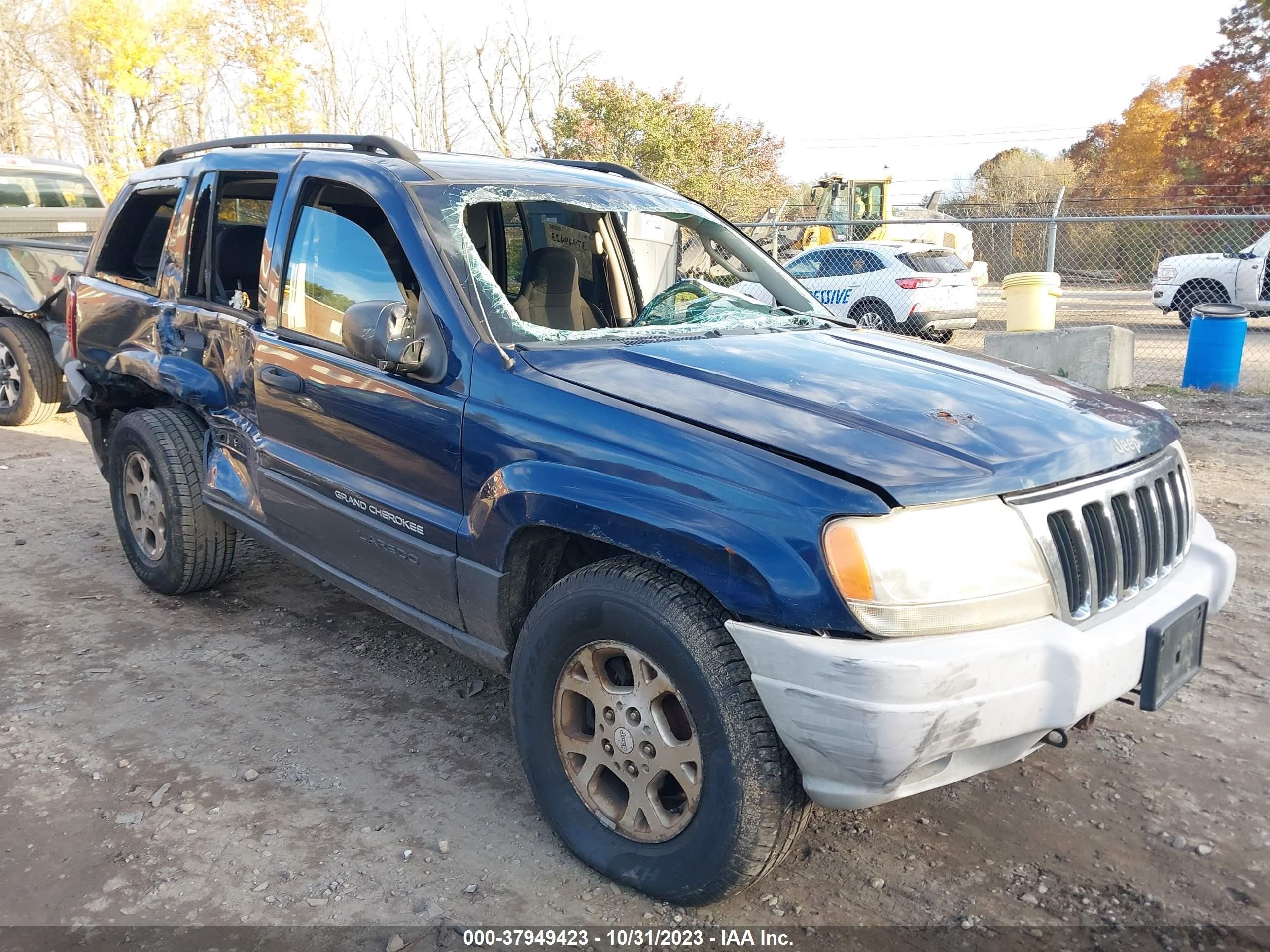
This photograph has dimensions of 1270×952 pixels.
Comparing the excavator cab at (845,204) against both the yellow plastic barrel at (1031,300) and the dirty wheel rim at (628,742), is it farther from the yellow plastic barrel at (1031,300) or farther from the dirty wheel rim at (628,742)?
the dirty wheel rim at (628,742)

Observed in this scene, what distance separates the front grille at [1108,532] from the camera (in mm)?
2176

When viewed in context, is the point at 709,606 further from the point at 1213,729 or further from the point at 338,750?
the point at 1213,729

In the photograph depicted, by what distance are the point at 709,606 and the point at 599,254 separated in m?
2.23

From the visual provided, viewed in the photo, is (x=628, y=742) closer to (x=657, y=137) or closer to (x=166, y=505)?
(x=166, y=505)

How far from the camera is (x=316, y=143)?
11.9ft

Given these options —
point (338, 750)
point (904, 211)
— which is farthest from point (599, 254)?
point (904, 211)

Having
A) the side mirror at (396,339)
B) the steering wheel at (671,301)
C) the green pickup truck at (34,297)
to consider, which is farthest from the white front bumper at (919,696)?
the green pickup truck at (34,297)

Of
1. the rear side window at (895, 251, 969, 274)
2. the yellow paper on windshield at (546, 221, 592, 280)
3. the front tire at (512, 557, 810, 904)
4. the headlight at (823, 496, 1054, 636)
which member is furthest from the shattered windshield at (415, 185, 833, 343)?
the rear side window at (895, 251, 969, 274)

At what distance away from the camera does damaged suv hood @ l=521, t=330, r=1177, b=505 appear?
216 centimetres

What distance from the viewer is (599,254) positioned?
4.07 meters

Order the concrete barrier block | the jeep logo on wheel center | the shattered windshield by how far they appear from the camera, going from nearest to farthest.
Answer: the jeep logo on wheel center
the shattered windshield
the concrete barrier block

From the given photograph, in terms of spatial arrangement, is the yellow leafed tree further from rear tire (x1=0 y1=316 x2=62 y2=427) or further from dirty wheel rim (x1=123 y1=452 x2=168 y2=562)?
dirty wheel rim (x1=123 y1=452 x2=168 y2=562)

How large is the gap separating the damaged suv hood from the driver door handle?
100cm

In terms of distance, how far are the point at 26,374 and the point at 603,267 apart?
632cm
